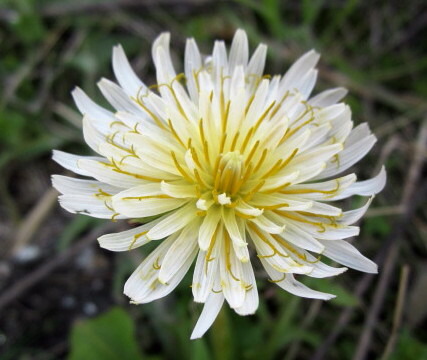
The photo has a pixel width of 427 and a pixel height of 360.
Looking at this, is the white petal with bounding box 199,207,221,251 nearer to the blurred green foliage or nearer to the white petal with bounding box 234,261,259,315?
the white petal with bounding box 234,261,259,315

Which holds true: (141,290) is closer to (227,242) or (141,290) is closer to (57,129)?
(227,242)

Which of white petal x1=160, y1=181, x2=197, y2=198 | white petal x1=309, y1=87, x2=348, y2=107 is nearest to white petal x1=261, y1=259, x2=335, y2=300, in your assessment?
white petal x1=160, y1=181, x2=197, y2=198

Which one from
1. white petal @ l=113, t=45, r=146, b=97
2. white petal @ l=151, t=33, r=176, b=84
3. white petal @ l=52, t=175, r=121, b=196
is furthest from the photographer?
white petal @ l=113, t=45, r=146, b=97

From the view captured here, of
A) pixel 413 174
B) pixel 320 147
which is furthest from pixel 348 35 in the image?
pixel 320 147

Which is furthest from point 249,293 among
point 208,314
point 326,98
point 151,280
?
point 326,98

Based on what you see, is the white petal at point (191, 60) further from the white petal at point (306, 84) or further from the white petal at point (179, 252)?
the white petal at point (179, 252)

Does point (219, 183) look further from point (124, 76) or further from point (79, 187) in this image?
point (124, 76)

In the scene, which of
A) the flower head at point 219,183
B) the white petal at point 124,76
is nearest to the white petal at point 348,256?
the flower head at point 219,183
